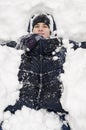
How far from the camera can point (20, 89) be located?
201 cm

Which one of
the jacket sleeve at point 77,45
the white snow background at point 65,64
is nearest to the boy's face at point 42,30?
the white snow background at point 65,64

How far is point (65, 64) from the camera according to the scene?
6.86 ft

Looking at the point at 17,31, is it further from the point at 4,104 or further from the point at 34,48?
the point at 4,104

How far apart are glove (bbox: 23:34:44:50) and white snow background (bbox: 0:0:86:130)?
64mm

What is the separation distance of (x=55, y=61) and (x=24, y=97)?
0.30m

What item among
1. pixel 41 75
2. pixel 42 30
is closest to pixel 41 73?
pixel 41 75

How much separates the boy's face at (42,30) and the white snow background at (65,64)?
0.08 meters

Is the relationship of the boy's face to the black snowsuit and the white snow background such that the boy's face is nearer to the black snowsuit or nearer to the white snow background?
the white snow background

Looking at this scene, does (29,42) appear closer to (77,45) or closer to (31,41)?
(31,41)

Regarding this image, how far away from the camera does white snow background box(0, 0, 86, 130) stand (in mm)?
1840

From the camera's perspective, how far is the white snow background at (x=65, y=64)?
1840mm

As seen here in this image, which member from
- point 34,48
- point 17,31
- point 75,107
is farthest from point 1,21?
point 75,107

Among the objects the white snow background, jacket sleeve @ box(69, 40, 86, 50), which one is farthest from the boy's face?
jacket sleeve @ box(69, 40, 86, 50)

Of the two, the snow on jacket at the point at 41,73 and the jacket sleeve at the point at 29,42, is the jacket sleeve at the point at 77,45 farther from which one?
the jacket sleeve at the point at 29,42
